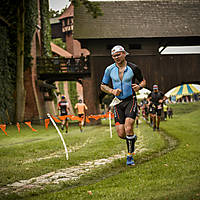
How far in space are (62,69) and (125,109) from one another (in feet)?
74.4

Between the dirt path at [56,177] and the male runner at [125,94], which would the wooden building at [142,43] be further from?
the dirt path at [56,177]

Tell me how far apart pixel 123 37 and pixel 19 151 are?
18770mm

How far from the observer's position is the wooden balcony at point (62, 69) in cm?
2856

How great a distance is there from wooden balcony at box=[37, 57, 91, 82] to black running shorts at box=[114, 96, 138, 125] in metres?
21.5

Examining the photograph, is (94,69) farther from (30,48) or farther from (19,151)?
(19,151)

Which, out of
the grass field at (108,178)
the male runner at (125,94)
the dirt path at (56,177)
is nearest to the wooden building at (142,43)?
the grass field at (108,178)

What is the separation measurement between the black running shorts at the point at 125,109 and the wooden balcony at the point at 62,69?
2152 cm

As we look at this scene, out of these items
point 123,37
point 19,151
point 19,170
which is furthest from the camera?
point 123,37

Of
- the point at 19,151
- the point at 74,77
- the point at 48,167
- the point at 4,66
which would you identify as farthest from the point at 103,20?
the point at 48,167

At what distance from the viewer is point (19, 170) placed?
6859 mm

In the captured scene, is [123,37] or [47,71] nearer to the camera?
[123,37]

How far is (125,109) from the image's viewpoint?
22.2 feet

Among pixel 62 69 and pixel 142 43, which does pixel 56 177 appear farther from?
pixel 142 43

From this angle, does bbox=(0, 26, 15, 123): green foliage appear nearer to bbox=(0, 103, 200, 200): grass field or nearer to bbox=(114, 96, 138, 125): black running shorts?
bbox=(0, 103, 200, 200): grass field
